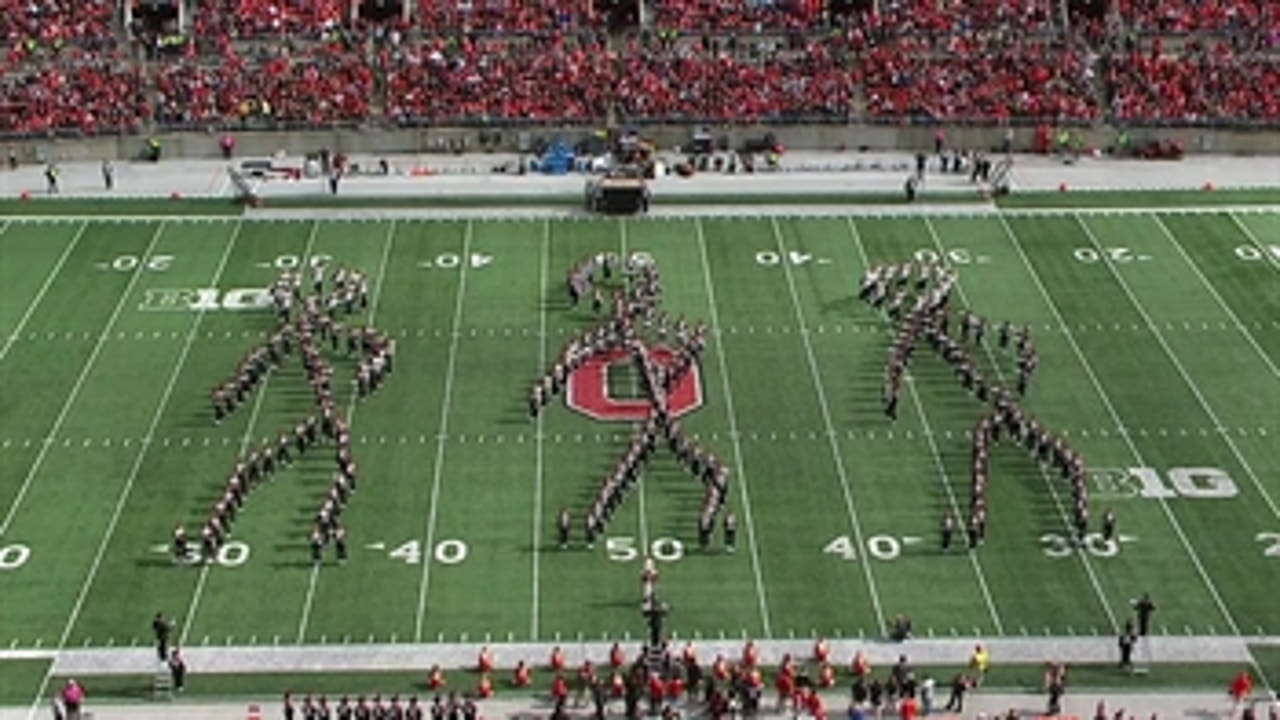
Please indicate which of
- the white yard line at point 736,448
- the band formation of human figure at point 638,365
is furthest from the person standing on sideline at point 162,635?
the white yard line at point 736,448

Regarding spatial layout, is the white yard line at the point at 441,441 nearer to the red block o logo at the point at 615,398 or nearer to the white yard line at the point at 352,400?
the white yard line at the point at 352,400

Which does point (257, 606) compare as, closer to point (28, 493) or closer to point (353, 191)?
point (28, 493)

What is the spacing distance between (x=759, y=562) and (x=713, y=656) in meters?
3.09

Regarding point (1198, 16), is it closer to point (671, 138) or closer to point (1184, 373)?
point (671, 138)

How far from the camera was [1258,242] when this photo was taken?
4906 centimetres

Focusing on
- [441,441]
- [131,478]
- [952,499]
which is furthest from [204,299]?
[952,499]

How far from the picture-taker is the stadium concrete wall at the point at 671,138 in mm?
56906

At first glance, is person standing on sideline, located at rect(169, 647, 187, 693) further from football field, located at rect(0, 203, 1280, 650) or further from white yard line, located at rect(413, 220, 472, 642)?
white yard line, located at rect(413, 220, 472, 642)

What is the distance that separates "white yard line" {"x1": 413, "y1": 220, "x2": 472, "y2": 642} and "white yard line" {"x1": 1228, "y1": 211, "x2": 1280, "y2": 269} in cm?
1786

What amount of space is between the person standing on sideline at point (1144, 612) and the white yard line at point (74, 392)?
19.5m

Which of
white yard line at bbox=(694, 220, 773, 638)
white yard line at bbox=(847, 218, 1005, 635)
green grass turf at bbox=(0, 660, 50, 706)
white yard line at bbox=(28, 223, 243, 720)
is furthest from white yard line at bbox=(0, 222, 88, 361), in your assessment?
white yard line at bbox=(847, 218, 1005, 635)

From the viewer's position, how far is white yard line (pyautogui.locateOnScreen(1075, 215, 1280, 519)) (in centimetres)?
3734

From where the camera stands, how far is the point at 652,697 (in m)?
30.7

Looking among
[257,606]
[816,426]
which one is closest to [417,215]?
[816,426]
